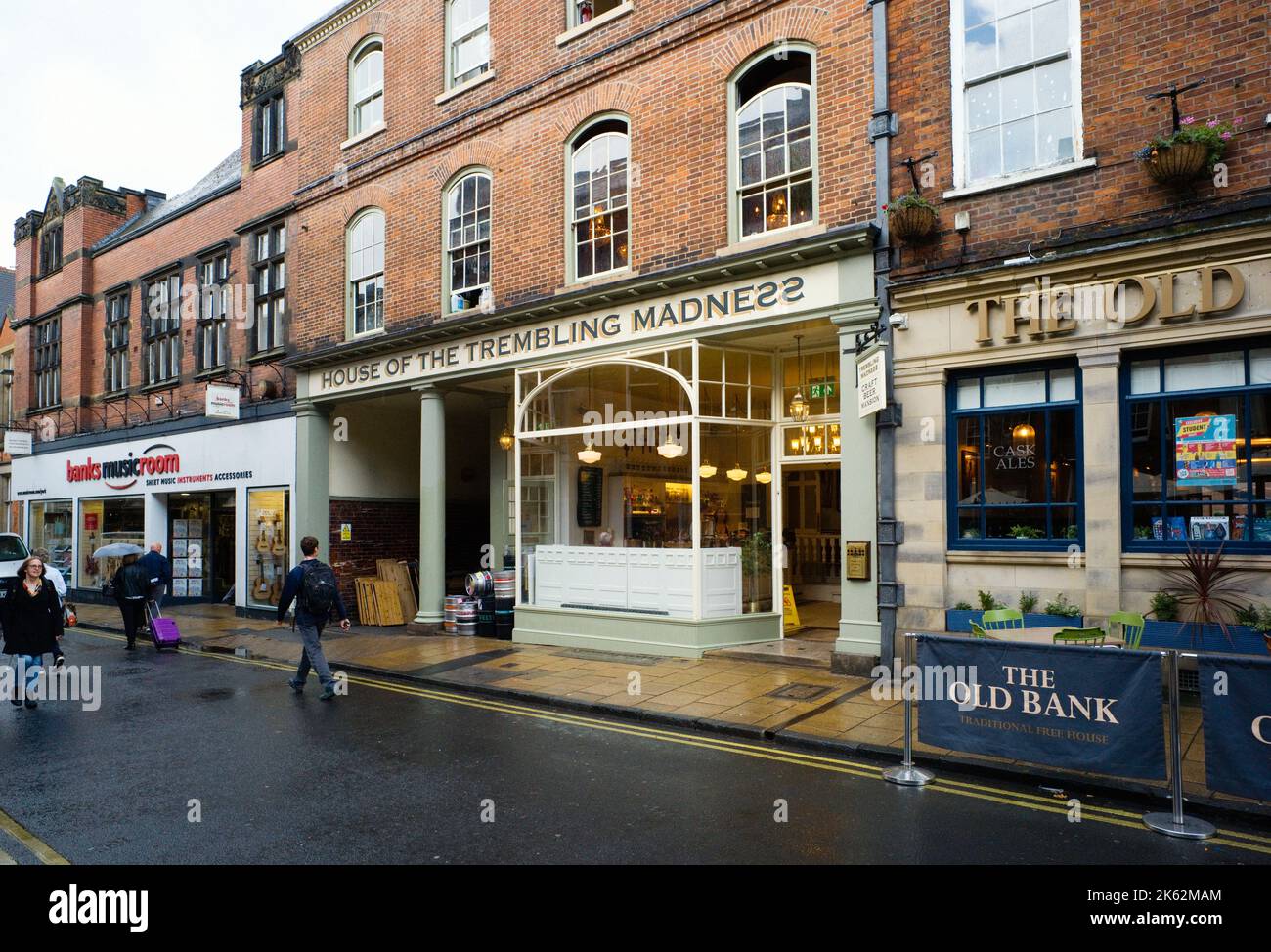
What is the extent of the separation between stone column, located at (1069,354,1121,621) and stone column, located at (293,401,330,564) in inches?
537

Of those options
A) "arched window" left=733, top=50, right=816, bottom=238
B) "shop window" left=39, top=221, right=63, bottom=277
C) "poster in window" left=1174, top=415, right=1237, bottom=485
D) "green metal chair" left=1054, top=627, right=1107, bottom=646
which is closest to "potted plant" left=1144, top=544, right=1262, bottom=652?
"poster in window" left=1174, top=415, right=1237, bottom=485

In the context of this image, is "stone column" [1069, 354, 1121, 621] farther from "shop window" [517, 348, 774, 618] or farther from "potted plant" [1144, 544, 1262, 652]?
"shop window" [517, 348, 774, 618]

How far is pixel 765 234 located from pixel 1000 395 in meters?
3.65

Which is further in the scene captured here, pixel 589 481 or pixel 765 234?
pixel 589 481

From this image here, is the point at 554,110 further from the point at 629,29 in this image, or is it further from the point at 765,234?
the point at 765,234

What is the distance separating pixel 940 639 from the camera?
6309mm

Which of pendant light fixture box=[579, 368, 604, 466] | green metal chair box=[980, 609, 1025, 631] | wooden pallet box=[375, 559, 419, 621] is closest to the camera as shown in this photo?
green metal chair box=[980, 609, 1025, 631]

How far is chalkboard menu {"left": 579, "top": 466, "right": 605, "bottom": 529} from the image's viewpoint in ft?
46.2

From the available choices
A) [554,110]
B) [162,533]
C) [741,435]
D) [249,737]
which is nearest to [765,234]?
[741,435]

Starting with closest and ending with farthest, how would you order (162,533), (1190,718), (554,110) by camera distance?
(1190,718), (554,110), (162,533)

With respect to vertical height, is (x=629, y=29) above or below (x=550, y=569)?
above

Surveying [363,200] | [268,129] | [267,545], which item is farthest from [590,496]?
[268,129]

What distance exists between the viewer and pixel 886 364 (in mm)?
9820

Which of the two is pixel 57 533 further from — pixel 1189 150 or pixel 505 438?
pixel 1189 150
